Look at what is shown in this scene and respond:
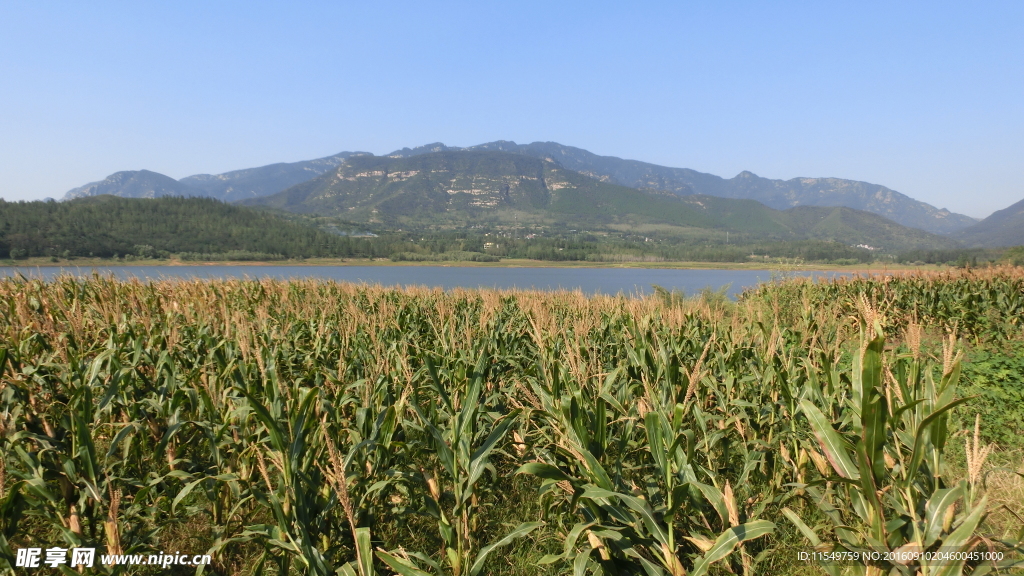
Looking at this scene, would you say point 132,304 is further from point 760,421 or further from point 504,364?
point 760,421

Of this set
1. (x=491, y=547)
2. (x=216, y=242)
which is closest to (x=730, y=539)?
(x=491, y=547)

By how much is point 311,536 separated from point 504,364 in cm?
328

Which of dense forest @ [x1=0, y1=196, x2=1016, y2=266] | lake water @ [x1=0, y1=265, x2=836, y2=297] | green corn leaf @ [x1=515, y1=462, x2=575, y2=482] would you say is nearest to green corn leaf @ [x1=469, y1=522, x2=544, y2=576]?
green corn leaf @ [x1=515, y1=462, x2=575, y2=482]

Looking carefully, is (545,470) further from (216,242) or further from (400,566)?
(216,242)

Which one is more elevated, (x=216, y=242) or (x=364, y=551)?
(x=216, y=242)

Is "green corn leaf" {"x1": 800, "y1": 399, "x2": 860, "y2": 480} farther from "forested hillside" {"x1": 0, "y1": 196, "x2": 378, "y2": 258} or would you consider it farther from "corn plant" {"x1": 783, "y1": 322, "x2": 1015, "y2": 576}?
"forested hillside" {"x1": 0, "y1": 196, "x2": 378, "y2": 258}

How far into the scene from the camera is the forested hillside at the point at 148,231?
81.7 meters

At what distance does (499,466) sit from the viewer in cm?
462

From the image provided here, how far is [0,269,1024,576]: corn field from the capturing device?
243 centimetres

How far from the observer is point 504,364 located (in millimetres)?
5969

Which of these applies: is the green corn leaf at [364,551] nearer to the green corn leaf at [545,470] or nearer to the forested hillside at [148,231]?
the green corn leaf at [545,470]

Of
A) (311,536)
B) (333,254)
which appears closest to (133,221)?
(333,254)

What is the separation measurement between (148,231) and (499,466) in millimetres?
140165

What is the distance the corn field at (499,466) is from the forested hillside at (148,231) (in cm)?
8775
